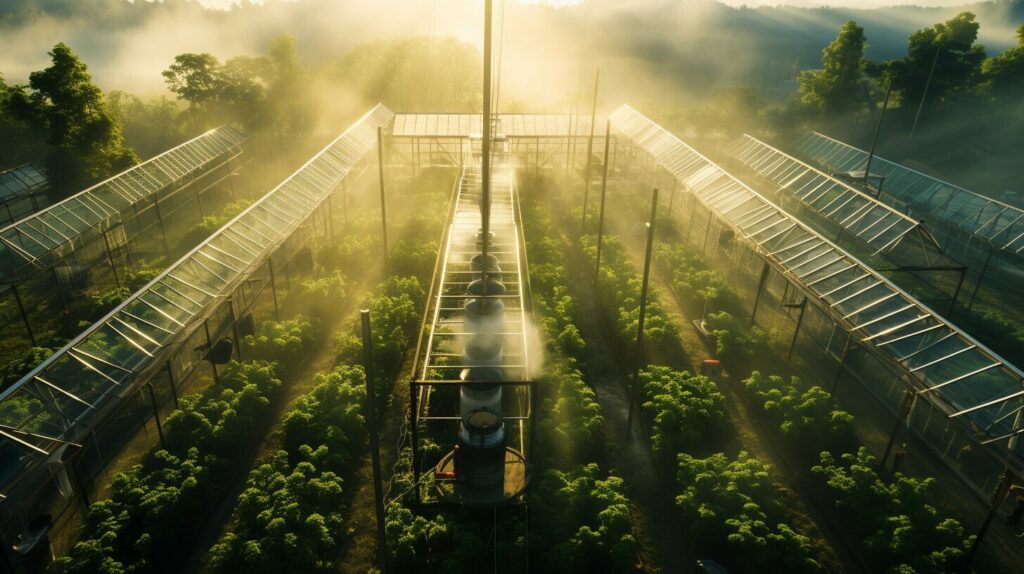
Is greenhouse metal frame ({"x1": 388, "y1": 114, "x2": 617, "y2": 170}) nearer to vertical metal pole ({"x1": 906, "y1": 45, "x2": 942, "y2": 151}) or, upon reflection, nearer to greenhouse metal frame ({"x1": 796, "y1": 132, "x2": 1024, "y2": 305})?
greenhouse metal frame ({"x1": 796, "y1": 132, "x2": 1024, "y2": 305})

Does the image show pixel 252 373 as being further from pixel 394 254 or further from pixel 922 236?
pixel 922 236

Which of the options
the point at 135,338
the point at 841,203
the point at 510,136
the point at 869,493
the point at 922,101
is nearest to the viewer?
the point at 869,493

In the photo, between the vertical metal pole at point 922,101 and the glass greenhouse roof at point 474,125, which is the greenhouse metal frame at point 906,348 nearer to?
the glass greenhouse roof at point 474,125

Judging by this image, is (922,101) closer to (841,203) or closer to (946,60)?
(946,60)

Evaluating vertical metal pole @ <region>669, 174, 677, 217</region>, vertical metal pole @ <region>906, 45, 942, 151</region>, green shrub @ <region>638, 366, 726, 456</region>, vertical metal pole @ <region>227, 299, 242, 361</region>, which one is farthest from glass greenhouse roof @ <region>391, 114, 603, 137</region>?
green shrub @ <region>638, 366, 726, 456</region>

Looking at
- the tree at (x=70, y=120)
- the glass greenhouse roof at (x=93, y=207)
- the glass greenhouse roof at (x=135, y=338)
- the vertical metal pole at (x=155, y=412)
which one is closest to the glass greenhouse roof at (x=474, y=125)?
the glass greenhouse roof at (x=93, y=207)

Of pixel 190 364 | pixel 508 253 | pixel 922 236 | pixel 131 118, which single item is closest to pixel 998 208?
pixel 922 236

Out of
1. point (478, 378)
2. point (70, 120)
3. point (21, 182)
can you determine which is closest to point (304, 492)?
point (478, 378)
